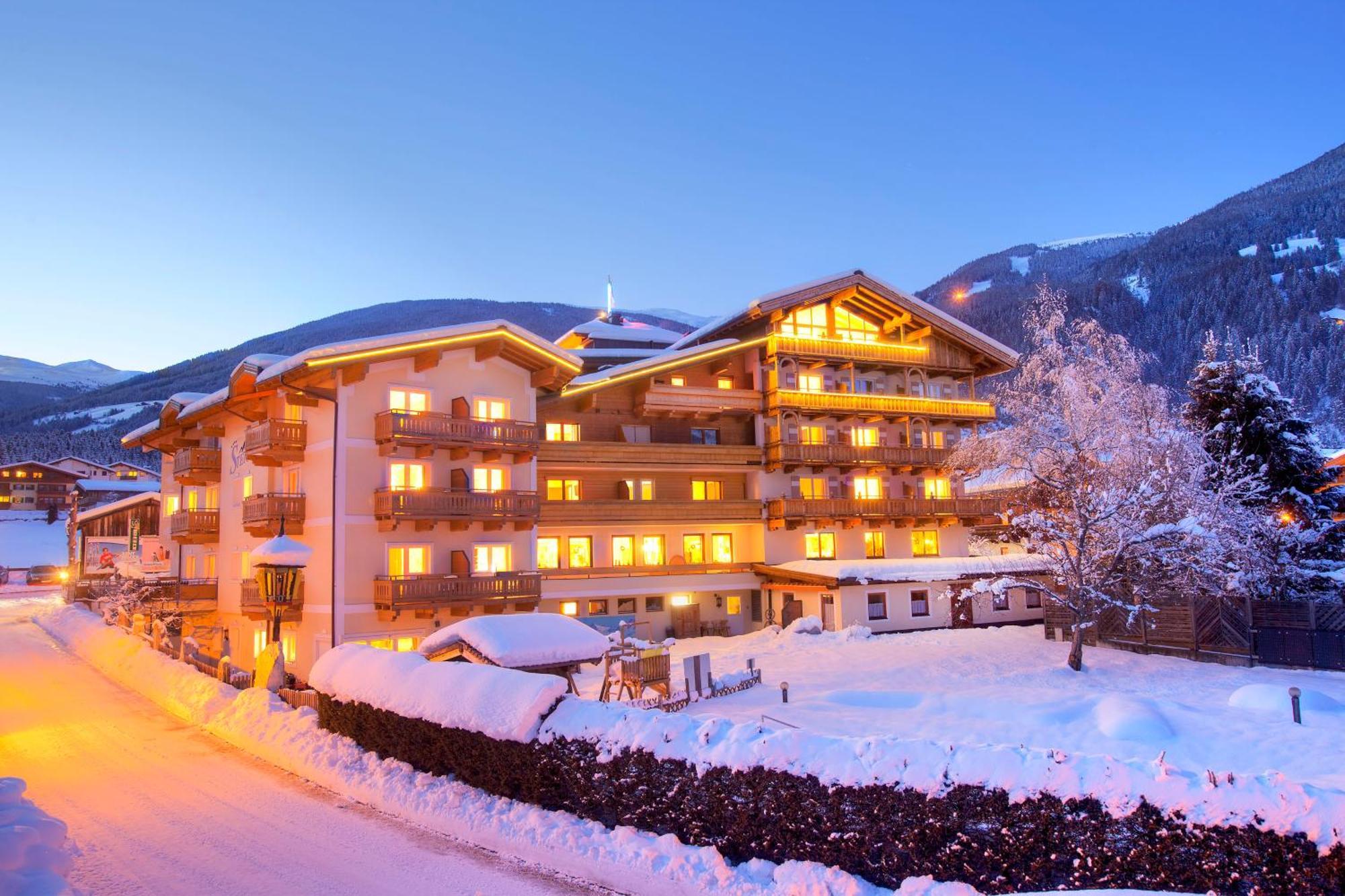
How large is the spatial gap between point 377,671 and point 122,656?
18742mm

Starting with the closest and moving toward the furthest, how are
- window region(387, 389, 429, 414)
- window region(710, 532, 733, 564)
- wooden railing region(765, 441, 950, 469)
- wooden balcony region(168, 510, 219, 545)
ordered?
window region(387, 389, 429, 414)
wooden balcony region(168, 510, 219, 545)
wooden railing region(765, 441, 950, 469)
window region(710, 532, 733, 564)

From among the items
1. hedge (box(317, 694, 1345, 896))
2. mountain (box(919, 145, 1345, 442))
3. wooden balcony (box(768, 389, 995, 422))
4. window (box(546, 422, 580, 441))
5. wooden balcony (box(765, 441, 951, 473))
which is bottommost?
hedge (box(317, 694, 1345, 896))

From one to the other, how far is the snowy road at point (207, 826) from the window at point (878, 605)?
28626 mm

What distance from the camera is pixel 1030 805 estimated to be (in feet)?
29.6

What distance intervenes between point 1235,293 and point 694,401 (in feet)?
376

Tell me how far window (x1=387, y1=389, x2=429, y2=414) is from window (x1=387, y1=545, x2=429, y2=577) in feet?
16.3

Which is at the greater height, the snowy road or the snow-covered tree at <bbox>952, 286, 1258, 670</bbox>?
the snow-covered tree at <bbox>952, 286, 1258, 670</bbox>

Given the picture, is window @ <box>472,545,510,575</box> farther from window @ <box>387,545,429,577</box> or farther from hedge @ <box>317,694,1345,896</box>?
hedge @ <box>317,694,1345,896</box>

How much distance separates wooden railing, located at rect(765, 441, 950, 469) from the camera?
43.1 m

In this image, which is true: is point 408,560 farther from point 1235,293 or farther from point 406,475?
point 1235,293

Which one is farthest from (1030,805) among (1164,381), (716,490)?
(1164,381)

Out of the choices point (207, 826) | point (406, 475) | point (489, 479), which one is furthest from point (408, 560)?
point (207, 826)

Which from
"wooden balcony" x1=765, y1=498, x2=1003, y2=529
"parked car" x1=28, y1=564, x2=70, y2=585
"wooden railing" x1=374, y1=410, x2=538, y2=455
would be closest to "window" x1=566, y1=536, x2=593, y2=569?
"wooden railing" x1=374, y1=410, x2=538, y2=455

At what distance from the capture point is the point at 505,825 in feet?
41.8
